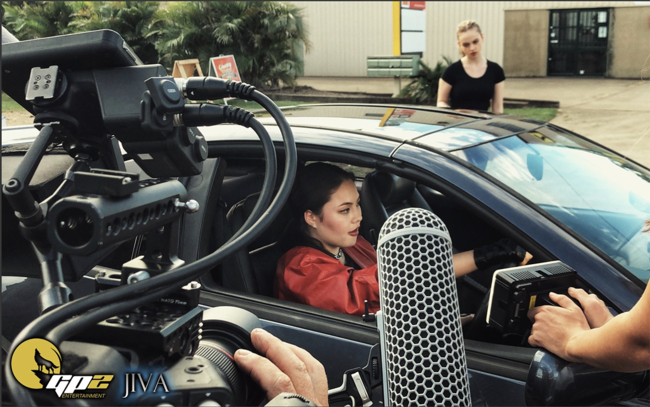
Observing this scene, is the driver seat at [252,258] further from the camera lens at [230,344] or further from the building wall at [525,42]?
the building wall at [525,42]

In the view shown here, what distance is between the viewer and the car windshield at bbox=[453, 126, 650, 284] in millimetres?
2154

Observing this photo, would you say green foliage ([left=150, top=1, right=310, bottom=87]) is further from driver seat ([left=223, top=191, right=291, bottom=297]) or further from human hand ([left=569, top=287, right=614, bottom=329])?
human hand ([left=569, top=287, right=614, bottom=329])

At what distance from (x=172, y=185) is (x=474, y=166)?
1.42m

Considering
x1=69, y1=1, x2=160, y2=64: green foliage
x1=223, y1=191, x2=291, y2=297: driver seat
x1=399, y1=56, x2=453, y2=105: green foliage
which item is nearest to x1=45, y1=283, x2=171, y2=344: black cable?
x1=223, y1=191, x2=291, y2=297: driver seat

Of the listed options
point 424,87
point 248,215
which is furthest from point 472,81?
point 424,87

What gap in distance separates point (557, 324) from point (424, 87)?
12.3m

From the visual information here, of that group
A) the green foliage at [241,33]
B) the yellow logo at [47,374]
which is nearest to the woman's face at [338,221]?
the yellow logo at [47,374]

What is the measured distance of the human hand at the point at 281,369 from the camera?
113cm

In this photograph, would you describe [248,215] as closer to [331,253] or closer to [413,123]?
[331,253]

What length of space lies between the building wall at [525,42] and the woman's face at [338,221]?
17.0 meters

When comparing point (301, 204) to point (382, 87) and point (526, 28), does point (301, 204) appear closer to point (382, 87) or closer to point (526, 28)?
point (382, 87)

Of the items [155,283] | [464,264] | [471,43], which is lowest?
[464,264]

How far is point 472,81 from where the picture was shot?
4730 millimetres

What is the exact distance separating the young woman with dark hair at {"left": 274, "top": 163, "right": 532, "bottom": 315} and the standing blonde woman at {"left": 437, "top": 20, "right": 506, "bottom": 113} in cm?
223
